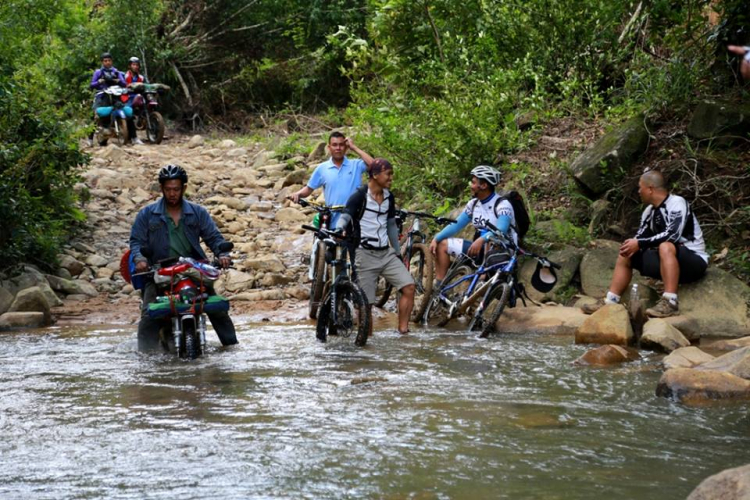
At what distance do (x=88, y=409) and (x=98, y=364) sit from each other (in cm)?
209

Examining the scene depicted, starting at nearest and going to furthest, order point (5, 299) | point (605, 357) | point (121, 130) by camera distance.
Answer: point (605, 357) < point (5, 299) < point (121, 130)

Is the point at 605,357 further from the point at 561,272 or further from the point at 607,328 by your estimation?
the point at 561,272

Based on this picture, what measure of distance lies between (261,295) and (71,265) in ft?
10.3

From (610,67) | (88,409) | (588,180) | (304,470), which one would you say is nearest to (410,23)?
(610,67)

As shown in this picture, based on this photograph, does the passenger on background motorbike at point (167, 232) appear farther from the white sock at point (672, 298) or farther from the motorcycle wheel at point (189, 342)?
the white sock at point (672, 298)

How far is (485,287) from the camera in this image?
390 inches

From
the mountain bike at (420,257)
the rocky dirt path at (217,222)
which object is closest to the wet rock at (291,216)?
the rocky dirt path at (217,222)

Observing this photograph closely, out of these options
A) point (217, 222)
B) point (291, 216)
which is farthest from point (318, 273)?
point (217, 222)

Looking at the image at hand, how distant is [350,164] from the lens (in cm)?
1102

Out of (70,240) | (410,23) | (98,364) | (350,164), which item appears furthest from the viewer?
(410,23)

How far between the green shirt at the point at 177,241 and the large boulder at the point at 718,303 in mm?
4805

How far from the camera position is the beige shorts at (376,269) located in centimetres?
968

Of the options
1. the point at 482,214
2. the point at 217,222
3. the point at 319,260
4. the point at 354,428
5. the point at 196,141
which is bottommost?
the point at 354,428

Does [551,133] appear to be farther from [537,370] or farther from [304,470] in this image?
[304,470]
